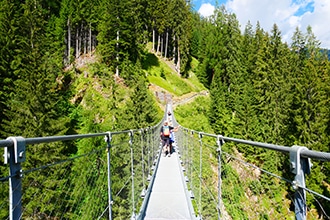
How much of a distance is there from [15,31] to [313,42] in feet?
93.2

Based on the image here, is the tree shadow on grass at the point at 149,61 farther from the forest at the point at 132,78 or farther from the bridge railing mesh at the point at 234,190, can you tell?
the bridge railing mesh at the point at 234,190

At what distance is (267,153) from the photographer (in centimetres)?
2114

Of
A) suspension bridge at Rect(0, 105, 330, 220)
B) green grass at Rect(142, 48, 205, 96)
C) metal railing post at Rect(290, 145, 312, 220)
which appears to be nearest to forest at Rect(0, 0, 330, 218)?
green grass at Rect(142, 48, 205, 96)

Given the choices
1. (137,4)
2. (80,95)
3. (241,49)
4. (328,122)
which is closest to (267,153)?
(328,122)

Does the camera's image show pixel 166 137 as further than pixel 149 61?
No

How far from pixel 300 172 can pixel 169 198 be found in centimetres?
444

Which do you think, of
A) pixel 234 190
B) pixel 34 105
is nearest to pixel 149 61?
pixel 34 105

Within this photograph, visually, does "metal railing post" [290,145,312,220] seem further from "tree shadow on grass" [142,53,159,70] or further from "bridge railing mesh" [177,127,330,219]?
"tree shadow on grass" [142,53,159,70]

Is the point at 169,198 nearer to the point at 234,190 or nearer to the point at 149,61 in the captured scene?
the point at 234,190

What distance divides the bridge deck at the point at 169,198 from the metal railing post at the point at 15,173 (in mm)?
3327

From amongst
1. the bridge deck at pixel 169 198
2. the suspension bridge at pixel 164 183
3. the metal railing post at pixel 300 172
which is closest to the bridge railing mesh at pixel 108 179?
the suspension bridge at pixel 164 183

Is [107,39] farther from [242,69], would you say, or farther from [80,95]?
[242,69]

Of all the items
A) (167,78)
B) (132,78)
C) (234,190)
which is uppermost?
(167,78)

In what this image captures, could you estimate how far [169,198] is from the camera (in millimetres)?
5418
